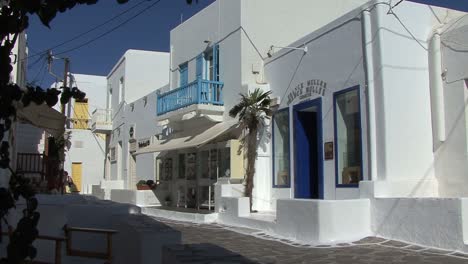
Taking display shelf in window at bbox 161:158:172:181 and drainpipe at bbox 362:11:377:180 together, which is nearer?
drainpipe at bbox 362:11:377:180

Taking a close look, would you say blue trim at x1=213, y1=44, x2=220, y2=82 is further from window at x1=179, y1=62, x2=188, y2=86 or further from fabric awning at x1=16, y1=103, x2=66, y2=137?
fabric awning at x1=16, y1=103, x2=66, y2=137

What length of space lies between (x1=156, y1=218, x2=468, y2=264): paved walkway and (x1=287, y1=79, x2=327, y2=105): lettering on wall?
384 centimetres

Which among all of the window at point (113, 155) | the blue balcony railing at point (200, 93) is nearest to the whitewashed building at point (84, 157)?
the window at point (113, 155)

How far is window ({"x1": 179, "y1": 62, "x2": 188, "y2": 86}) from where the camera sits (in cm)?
2024

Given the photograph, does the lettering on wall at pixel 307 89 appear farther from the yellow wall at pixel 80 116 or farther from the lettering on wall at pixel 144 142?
the yellow wall at pixel 80 116

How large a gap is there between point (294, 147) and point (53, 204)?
6623 mm

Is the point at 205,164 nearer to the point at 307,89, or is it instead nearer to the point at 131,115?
the point at 307,89

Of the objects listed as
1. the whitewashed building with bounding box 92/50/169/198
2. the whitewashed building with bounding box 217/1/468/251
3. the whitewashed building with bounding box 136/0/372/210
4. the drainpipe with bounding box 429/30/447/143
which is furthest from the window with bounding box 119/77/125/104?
the drainpipe with bounding box 429/30/447/143

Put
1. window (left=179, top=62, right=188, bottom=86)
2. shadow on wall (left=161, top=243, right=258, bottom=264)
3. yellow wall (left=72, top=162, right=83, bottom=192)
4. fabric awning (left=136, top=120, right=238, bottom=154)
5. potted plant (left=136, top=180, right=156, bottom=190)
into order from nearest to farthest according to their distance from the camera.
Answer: shadow on wall (left=161, top=243, right=258, bottom=264) → fabric awning (left=136, top=120, right=238, bottom=154) → window (left=179, top=62, right=188, bottom=86) → potted plant (left=136, top=180, right=156, bottom=190) → yellow wall (left=72, top=162, right=83, bottom=192)

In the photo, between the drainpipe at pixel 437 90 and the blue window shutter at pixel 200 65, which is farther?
the blue window shutter at pixel 200 65

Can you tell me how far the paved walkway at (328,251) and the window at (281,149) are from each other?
302 centimetres

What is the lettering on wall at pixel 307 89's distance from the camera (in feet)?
42.3

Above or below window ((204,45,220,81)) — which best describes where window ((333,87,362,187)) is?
below

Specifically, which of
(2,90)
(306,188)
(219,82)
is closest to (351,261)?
(306,188)
